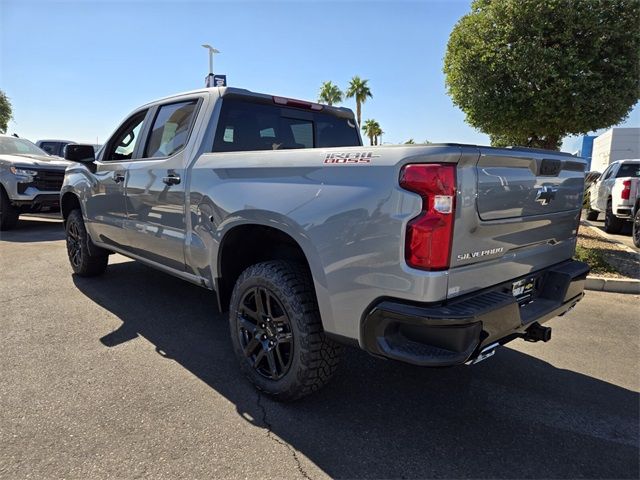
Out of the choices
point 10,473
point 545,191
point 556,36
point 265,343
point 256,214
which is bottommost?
point 10,473

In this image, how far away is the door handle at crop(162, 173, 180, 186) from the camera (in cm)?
341

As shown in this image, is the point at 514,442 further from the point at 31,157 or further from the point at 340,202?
→ the point at 31,157

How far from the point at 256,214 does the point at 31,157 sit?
363 inches

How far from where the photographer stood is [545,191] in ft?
8.52

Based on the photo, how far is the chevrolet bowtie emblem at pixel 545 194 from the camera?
2.56m

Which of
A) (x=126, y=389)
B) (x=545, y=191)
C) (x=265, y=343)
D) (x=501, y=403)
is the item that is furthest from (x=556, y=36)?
(x=126, y=389)

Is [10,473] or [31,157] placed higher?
[31,157]

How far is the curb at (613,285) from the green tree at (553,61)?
11.9ft

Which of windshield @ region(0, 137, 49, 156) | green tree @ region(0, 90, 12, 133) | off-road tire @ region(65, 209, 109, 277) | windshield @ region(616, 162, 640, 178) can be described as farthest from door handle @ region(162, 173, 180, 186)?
green tree @ region(0, 90, 12, 133)

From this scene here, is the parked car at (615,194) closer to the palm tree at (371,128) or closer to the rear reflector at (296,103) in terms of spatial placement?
the rear reflector at (296,103)

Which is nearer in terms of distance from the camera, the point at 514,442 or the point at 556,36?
the point at 514,442

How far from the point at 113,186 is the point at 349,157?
9.80ft

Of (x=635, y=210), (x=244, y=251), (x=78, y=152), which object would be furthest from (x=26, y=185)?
(x=635, y=210)

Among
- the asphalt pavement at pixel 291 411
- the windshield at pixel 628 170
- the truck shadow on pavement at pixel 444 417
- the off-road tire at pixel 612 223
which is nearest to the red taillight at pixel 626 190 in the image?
the off-road tire at pixel 612 223
